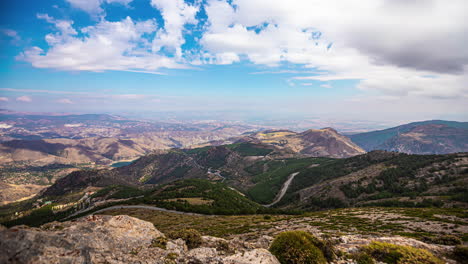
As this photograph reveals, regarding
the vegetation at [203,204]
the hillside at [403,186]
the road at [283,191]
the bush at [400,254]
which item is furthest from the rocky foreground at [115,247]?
the road at [283,191]

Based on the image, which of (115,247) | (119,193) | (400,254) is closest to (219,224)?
(115,247)

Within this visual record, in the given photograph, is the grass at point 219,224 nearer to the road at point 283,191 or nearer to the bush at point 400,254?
the bush at point 400,254

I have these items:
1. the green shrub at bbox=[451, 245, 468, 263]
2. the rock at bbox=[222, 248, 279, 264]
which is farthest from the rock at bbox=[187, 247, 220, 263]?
the green shrub at bbox=[451, 245, 468, 263]

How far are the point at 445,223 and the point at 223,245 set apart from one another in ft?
130

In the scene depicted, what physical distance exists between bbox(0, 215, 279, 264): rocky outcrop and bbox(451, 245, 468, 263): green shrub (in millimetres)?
12907

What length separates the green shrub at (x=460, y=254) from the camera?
13.2 metres

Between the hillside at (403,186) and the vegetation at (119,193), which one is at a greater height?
the hillside at (403,186)

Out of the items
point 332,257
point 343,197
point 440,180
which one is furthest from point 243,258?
point 440,180

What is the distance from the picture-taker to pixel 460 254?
→ 13.4 metres

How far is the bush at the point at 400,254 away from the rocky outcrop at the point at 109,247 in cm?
805

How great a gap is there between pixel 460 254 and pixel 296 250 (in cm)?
1179

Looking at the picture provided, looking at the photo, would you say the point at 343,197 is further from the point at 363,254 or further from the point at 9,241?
the point at 9,241

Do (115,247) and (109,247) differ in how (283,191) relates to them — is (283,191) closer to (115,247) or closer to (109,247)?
(115,247)

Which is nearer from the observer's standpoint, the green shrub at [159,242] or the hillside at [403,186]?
the green shrub at [159,242]
